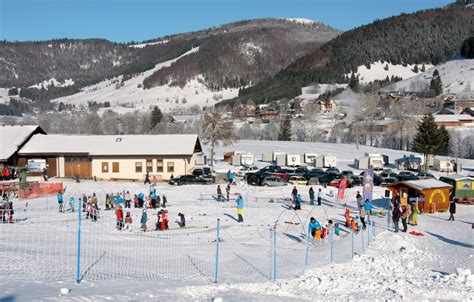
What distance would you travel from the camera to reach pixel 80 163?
47.4m

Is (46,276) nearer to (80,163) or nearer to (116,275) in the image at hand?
(116,275)

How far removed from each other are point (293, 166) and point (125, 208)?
3180 cm

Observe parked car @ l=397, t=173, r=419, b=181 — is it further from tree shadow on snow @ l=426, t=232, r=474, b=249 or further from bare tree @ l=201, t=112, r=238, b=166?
bare tree @ l=201, t=112, r=238, b=166

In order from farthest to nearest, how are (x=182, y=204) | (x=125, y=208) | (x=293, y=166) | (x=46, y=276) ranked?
(x=293, y=166) < (x=182, y=204) < (x=125, y=208) < (x=46, y=276)

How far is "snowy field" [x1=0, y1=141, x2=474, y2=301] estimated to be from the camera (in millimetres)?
12297

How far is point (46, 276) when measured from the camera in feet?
42.0

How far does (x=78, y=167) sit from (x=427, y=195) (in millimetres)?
29861

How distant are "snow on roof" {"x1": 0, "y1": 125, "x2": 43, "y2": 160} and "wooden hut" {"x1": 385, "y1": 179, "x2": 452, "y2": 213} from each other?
32.4 meters

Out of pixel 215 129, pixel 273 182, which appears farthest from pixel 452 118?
pixel 273 182

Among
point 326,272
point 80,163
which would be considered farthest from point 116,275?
point 80,163

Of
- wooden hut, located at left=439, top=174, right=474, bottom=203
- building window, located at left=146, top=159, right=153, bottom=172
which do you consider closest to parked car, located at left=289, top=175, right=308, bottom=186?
wooden hut, located at left=439, top=174, right=474, bottom=203

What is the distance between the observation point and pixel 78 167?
47344 millimetres

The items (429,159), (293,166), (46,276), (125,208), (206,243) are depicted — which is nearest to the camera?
(46,276)

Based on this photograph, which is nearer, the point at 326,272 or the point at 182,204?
the point at 326,272
